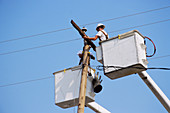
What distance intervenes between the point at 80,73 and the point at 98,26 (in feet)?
4.33

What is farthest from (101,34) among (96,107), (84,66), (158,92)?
(96,107)

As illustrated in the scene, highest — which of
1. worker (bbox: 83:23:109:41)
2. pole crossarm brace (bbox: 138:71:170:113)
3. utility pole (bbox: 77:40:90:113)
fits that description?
worker (bbox: 83:23:109:41)

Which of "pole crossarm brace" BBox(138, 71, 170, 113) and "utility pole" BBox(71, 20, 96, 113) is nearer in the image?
"utility pole" BBox(71, 20, 96, 113)

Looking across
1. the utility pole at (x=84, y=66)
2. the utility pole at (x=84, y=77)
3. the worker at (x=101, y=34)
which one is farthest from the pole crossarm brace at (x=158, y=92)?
the utility pole at (x=84, y=77)

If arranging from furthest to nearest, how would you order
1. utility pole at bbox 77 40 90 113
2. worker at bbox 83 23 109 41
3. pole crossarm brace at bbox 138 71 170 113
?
pole crossarm brace at bbox 138 71 170 113, worker at bbox 83 23 109 41, utility pole at bbox 77 40 90 113

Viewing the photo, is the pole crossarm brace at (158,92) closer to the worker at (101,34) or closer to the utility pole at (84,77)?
the worker at (101,34)

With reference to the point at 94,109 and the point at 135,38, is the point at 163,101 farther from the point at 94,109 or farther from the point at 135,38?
the point at 135,38

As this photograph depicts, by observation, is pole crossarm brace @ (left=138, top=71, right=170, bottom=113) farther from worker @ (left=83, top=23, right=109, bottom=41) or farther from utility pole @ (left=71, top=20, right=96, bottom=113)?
utility pole @ (left=71, top=20, right=96, bottom=113)

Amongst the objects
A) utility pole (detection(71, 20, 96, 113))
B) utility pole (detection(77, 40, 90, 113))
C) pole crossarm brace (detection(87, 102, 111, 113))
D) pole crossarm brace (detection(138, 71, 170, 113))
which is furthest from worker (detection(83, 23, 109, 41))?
pole crossarm brace (detection(87, 102, 111, 113))

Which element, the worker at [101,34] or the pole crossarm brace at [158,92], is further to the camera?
the pole crossarm brace at [158,92]

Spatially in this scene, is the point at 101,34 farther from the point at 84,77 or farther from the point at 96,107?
the point at 96,107

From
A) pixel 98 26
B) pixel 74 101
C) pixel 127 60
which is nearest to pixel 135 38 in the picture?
pixel 127 60

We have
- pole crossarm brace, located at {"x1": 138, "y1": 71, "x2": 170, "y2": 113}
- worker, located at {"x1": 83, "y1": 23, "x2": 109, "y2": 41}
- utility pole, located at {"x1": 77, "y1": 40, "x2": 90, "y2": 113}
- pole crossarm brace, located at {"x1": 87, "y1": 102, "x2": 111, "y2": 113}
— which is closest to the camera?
utility pole, located at {"x1": 77, "y1": 40, "x2": 90, "y2": 113}

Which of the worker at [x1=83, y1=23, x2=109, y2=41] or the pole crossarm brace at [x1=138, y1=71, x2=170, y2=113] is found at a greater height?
the worker at [x1=83, y1=23, x2=109, y2=41]
